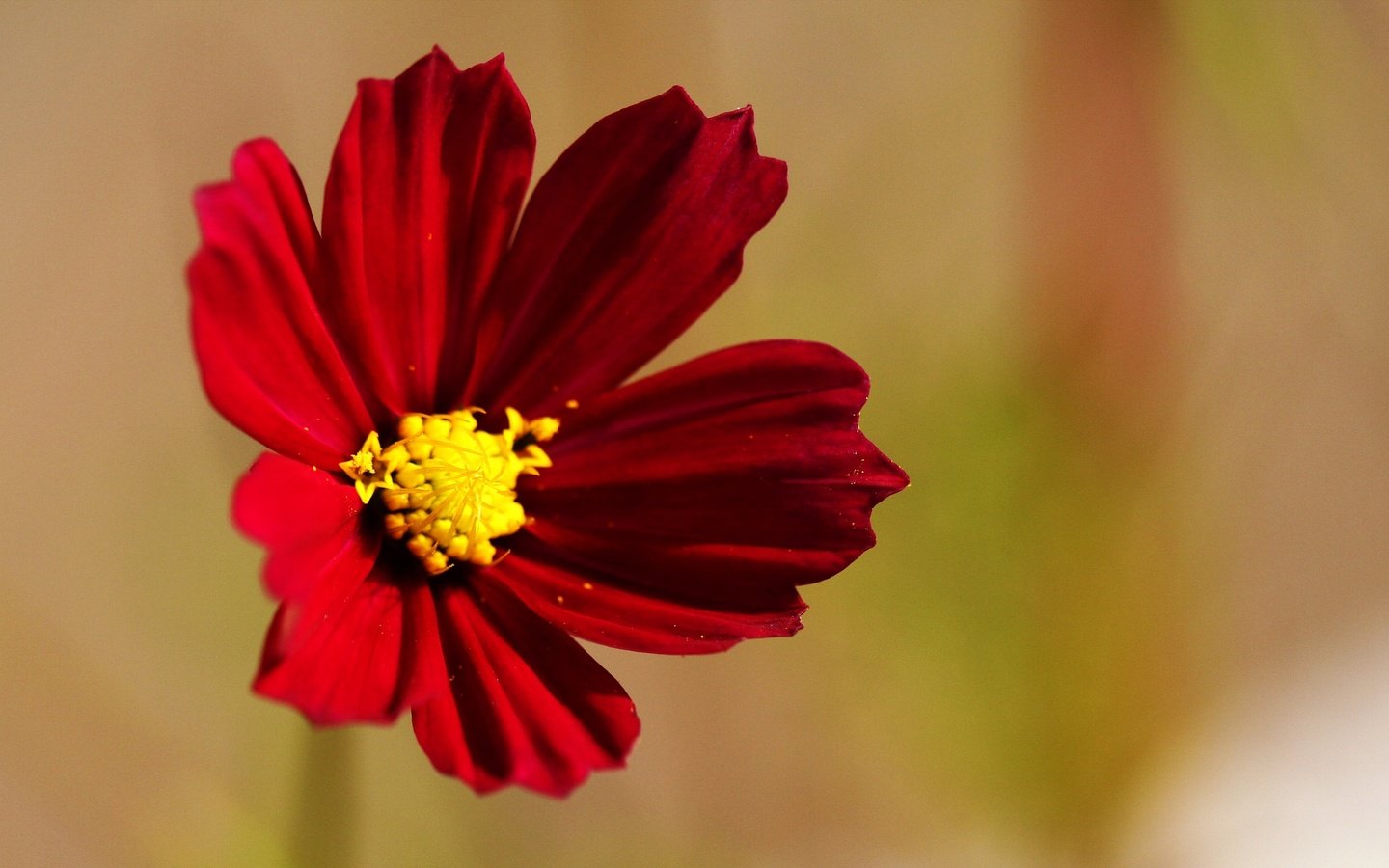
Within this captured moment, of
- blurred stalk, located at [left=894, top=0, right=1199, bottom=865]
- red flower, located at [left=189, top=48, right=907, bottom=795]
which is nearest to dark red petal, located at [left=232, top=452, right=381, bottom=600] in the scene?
red flower, located at [left=189, top=48, right=907, bottom=795]

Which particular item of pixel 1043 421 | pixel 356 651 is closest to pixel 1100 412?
pixel 1043 421

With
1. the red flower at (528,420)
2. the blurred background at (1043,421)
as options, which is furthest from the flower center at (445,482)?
the blurred background at (1043,421)

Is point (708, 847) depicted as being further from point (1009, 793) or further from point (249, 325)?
Answer: point (249, 325)

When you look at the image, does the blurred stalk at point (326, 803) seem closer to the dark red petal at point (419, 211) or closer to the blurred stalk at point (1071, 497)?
the dark red petal at point (419, 211)

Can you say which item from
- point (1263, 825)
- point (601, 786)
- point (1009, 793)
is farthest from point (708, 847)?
point (1263, 825)

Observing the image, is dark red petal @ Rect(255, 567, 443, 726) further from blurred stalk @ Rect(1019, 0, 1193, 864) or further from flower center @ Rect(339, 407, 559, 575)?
blurred stalk @ Rect(1019, 0, 1193, 864)
